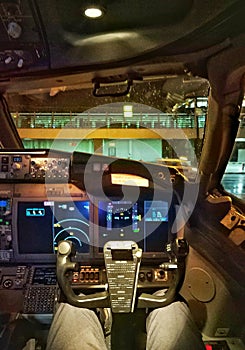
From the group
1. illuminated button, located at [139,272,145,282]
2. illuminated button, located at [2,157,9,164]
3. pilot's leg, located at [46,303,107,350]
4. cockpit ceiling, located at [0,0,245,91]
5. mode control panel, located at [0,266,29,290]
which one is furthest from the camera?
illuminated button, located at [2,157,9,164]

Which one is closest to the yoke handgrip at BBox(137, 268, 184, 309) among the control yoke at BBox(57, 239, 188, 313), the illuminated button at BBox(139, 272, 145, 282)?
the control yoke at BBox(57, 239, 188, 313)

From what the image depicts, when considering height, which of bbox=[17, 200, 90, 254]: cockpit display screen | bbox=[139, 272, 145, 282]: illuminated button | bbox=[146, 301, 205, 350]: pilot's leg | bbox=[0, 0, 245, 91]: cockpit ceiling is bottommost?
bbox=[146, 301, 205, 350]: pilot's leg

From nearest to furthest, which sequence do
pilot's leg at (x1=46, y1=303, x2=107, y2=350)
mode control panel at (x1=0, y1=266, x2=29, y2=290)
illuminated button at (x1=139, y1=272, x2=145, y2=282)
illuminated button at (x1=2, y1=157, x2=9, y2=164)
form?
pilot's leg at (x1=46, y1=303, x2=107, y2=350) → illuminated button at (x1=139, y1=272, x2=145, y2=282) → mode control panel at (x1=0, y1=266, x2=29, y2=290) → illuminated button at (x1=2, y1=157, x2=9, y2=164)

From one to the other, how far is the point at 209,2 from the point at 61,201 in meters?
1.39

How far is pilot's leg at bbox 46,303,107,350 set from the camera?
148 centimetres

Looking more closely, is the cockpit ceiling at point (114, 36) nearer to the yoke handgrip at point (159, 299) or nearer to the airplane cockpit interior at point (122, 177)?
the airplane cockpit interior at point (122, 177)

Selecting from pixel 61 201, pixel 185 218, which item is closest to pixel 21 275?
pixel 61 201

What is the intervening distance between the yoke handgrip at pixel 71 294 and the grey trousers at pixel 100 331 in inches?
2.7

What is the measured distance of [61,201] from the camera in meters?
2.46

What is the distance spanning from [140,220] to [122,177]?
0.89ft

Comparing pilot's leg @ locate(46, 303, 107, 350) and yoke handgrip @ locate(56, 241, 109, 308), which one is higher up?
yoke handgrip @ locate(56, 241, 109, 308)

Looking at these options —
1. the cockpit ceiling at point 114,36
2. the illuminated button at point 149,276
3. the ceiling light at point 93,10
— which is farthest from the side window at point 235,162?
the ceiling light at point 93,10

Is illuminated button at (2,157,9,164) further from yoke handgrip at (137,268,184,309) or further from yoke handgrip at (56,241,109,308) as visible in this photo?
yoke handgrip at (137,268,184,309)

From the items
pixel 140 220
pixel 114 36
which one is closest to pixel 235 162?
pixel 140 220
